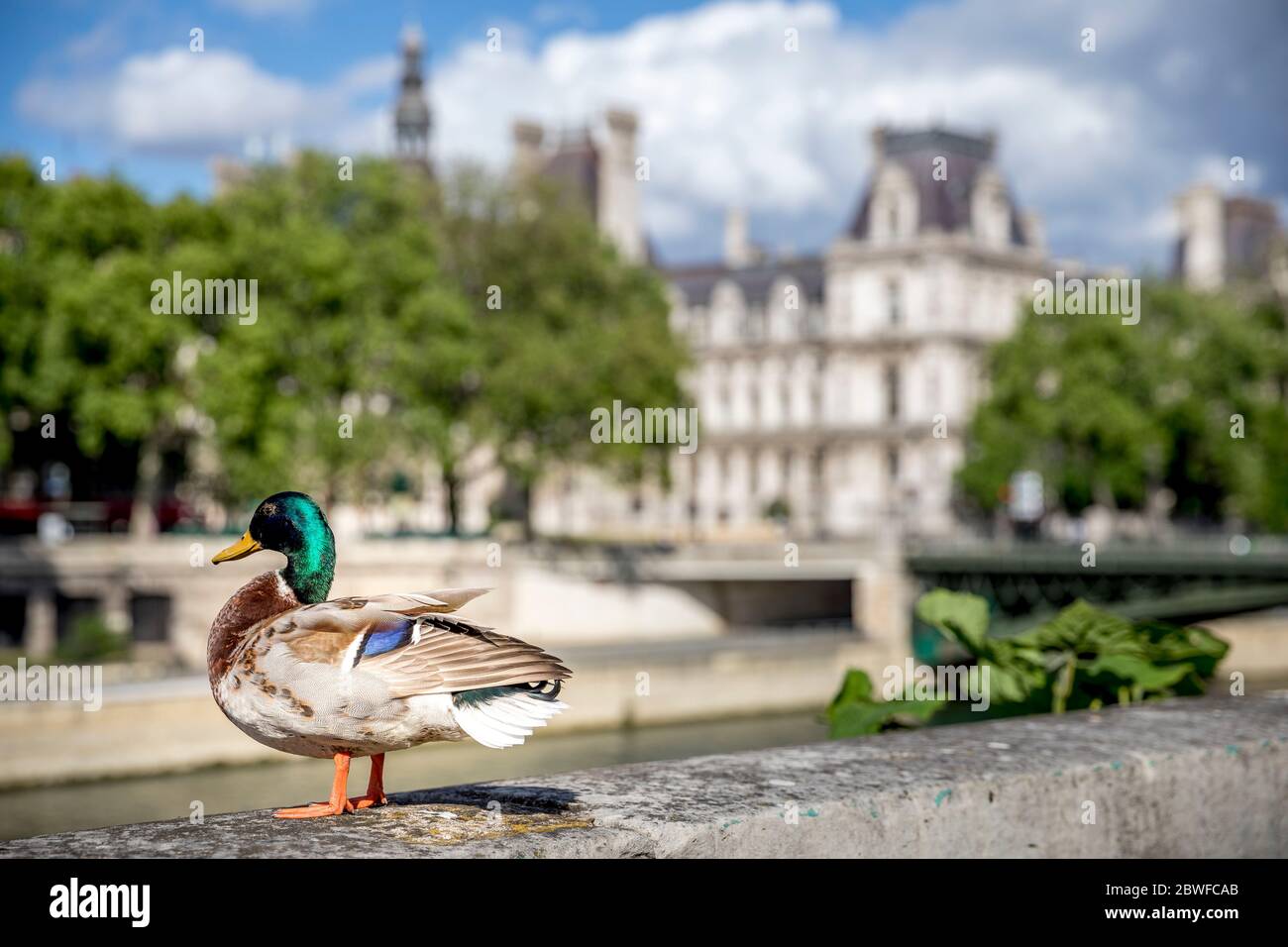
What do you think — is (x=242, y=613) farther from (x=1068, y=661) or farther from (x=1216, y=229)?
(x=1216, y=229)

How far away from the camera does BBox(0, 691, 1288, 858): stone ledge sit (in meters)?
3.88

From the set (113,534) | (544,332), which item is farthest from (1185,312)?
(113,534)

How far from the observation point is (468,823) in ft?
13.3

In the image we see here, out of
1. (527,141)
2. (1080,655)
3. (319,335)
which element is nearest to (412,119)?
(527,141)

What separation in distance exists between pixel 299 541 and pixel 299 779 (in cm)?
2794

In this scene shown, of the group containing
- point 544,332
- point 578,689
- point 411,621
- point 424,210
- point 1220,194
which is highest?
point 1220,194

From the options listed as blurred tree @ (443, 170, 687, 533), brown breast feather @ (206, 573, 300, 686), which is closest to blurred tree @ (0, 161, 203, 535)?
blurred tree @ (443, 170, 687, 533)

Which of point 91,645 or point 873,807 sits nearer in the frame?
point 873,807

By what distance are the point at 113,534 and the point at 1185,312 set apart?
4067 centimetres
